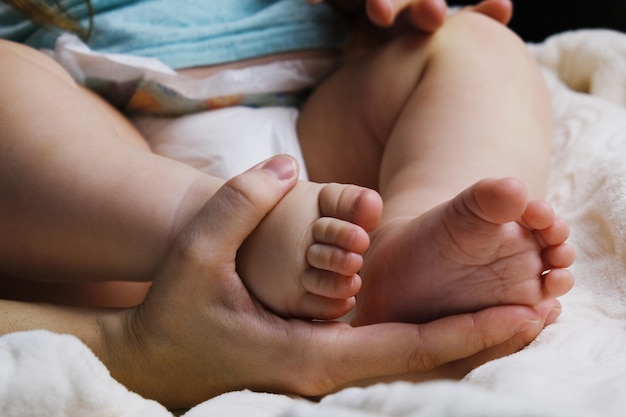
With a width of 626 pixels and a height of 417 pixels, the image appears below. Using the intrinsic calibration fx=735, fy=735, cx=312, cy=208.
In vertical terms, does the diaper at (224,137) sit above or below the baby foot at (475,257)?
below

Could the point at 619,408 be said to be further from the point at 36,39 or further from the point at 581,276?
the point at 36,39

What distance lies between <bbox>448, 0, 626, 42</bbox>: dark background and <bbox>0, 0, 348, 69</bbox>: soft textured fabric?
45 cm

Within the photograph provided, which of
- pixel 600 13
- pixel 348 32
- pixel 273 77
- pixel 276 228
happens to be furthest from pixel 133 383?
pixel 600 13

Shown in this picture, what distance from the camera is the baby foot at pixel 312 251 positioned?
0.54m

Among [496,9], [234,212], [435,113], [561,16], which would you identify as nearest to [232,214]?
[234,212]

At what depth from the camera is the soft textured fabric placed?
91 cm

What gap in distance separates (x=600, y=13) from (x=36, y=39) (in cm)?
83

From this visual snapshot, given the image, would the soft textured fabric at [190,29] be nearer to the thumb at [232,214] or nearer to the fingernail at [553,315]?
the thumb at [232,214]

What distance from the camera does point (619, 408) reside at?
0.35 m

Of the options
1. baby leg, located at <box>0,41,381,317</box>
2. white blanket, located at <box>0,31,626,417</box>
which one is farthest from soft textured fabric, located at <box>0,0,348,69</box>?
white blanket, located at <box>0,31,626,417</box>

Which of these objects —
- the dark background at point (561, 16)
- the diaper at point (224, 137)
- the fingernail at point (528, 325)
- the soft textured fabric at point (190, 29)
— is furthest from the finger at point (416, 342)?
the dark background at point (561, 16)

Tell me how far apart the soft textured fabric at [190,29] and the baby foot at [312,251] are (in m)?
0.40

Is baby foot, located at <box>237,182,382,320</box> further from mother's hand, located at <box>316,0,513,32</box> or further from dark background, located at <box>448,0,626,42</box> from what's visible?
dark background, located at <box>448,0,626,42</box>

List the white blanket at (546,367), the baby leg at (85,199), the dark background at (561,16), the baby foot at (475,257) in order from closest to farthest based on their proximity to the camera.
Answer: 1. the white blanket at (546,367)
2. the baby foot at (475,257)
3. the baby leg at (85,199)
4. the dark background at (561,16)
